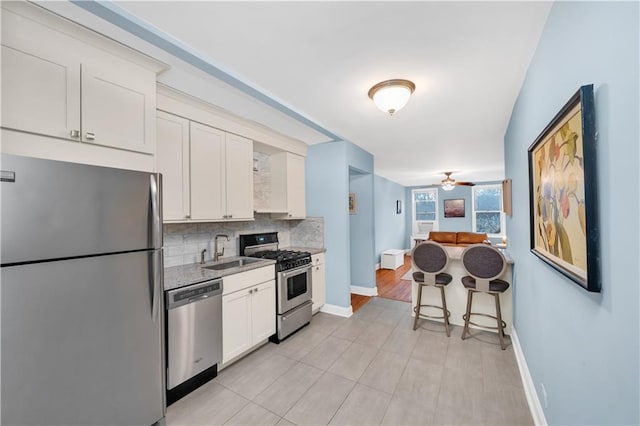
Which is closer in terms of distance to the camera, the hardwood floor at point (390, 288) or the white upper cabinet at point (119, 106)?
the white upper cabinet at point (119, 106)

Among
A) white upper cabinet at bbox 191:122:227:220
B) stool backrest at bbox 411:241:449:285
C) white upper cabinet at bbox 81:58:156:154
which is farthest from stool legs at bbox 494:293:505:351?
white upper cabinet at bbox 81:58:156:154

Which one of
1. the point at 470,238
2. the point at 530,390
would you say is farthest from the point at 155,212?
the point at 470,238

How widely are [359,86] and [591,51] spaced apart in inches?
58.1

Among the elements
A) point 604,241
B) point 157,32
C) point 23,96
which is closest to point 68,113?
point 23,96

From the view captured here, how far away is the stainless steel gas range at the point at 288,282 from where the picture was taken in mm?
2910

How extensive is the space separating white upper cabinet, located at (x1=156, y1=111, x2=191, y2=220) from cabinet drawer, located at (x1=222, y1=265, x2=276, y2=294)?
0.72 meters

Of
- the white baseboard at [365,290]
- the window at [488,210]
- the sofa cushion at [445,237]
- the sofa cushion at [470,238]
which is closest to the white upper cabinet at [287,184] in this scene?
the white baseboard at [365,290]

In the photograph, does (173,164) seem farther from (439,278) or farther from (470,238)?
(470,238)

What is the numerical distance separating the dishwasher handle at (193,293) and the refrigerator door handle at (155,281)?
26 cm

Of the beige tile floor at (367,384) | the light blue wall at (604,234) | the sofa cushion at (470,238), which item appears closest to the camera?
the light blue wall at (604,234)

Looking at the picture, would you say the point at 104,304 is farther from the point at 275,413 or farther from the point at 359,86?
the point at 359,86

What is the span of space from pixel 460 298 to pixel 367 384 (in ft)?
6.01

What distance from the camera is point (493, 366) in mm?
2402

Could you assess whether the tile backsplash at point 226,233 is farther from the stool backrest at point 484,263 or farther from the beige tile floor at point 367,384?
the stool backrest at point 484,263
